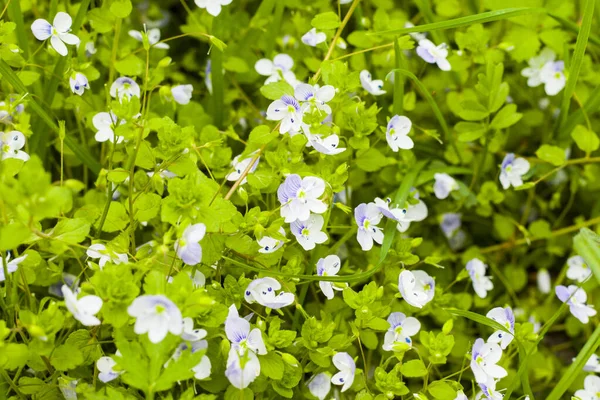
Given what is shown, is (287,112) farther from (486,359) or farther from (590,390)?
(590,390)

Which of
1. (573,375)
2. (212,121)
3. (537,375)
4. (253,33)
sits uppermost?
(253,33)

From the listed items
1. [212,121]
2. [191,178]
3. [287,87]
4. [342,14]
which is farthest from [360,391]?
[342,14]

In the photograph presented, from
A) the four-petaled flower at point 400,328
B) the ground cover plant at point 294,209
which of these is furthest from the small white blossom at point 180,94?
the four-petaled flower at point 400,328

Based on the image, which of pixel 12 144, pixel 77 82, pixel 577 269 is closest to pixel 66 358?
pixel 12 144

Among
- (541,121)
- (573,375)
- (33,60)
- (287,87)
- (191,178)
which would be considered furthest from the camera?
(541,121)

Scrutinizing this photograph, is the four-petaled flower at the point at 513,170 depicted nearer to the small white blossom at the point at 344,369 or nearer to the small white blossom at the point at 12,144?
the small white blossom at the point at 344,369

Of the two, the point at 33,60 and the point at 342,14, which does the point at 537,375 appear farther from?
the point at 33,60

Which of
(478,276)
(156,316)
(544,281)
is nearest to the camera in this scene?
(156,316)

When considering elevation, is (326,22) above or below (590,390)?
above
